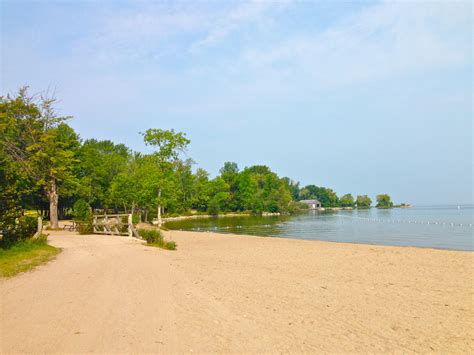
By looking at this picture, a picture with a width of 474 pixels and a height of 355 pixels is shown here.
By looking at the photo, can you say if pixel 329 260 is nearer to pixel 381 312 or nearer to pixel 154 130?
pixel 381 312

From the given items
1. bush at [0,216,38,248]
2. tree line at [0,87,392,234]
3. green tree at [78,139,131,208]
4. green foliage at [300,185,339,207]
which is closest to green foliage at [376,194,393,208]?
green foliage at [300,185,339,207]

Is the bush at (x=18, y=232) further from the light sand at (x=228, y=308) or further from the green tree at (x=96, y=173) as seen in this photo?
the green tree at (x=96, y=173)

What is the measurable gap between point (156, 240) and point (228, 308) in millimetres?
13884

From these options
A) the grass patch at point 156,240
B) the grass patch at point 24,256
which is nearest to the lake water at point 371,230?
the grass patch at point 156,240

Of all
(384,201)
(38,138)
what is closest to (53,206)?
(38,138)

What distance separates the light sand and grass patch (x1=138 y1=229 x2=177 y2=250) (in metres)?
5.95

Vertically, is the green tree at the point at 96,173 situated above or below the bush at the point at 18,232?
above

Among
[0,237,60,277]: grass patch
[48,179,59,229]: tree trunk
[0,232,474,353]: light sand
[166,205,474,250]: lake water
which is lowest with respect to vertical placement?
[166,205,474,250]: lake water

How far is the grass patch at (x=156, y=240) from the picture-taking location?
792 inches

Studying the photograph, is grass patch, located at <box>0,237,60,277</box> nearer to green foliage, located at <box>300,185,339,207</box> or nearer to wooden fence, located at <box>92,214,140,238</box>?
wooden fence, located at <box>92,214,140,238</box>

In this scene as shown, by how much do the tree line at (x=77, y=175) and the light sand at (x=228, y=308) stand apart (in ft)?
24.1

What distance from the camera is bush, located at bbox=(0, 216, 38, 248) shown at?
14.9m

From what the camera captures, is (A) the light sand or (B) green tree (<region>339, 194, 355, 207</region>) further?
(B) green tree (<region>339, 194, 355, 207</region>)

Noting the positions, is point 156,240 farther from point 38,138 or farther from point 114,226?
point 38,138
